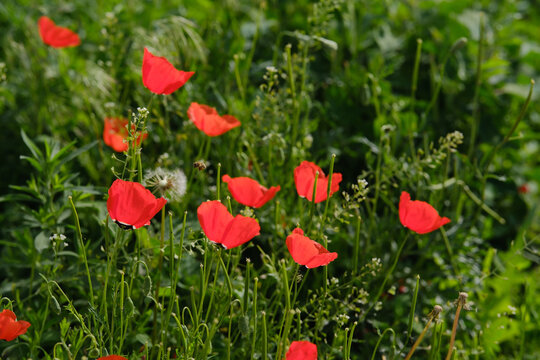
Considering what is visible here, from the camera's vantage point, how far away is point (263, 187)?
3.97ft

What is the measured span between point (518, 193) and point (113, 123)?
4.61ft

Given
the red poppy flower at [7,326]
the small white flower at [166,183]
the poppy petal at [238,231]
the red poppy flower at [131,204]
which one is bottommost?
the red poppy flower at [7,326]

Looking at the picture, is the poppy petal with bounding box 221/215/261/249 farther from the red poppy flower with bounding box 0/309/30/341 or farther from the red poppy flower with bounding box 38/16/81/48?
the red poppy flower with bounding box 38/16/81/48

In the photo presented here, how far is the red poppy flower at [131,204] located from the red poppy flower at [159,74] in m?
0.23

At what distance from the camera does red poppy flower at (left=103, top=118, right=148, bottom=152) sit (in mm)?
1483

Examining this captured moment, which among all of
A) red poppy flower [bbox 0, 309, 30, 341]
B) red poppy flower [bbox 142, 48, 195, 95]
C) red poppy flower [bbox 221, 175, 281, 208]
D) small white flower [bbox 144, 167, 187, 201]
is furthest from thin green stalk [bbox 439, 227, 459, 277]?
red poppy flower [bbox 0, 309, 30, 341]

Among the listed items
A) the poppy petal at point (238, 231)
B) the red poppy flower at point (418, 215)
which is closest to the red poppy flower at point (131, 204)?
the poppy petal at point (238, 231)

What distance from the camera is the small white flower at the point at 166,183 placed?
3.88 feet

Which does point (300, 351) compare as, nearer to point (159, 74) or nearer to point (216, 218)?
point (216, 218)

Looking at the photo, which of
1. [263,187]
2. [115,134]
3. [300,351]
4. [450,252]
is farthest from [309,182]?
[115,134]

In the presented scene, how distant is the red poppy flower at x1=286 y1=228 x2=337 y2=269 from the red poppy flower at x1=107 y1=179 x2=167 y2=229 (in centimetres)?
22

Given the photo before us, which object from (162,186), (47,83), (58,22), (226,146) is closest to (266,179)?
(226,146)

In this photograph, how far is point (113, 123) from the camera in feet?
5.38

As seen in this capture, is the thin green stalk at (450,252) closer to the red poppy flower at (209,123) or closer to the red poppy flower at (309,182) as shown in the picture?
the red poppy flower at (309,182)
